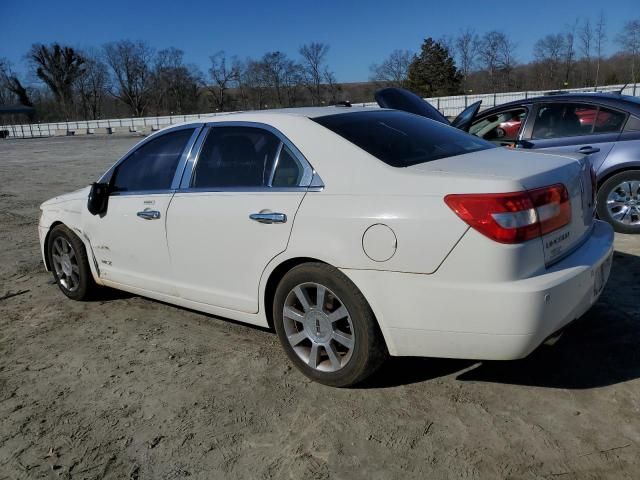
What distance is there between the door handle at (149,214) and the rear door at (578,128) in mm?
3989

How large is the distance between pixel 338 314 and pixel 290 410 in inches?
22.4

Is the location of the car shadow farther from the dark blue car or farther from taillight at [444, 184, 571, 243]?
the dark blue car

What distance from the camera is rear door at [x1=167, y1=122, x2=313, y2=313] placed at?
10.4 ft

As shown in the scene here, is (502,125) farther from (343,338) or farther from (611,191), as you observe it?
(343,338)

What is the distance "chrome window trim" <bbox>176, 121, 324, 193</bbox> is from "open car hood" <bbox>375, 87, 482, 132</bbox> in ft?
10.2

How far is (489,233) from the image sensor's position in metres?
2.49

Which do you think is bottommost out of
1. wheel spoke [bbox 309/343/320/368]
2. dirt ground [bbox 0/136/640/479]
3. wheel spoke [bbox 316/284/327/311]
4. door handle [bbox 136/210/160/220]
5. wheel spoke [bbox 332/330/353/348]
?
dirt ground [bbox 0/136/640/479]

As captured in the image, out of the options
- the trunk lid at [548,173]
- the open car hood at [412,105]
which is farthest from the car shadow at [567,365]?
the open car hood at [412,105]

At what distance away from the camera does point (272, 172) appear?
3.30 metres

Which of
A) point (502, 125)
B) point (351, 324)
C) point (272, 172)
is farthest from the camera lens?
point (502, 125)

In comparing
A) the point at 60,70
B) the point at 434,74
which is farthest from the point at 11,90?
the point at 434,74

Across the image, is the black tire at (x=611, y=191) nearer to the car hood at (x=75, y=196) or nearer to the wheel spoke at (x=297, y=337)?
the wheel spoke at (x=297, y=337)

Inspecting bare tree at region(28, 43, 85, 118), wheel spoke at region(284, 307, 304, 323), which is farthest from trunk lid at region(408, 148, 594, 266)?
bare tree at region(28, 43, 85, 118)

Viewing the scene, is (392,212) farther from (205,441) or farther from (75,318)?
(75,318)
